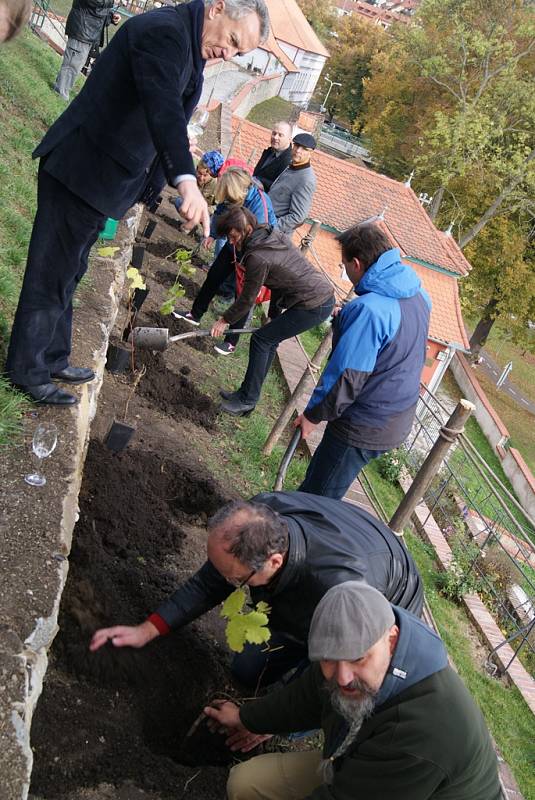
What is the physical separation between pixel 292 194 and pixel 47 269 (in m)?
4.51

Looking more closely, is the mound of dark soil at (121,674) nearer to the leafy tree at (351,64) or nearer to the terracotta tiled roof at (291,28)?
the terracotta tiled roof at (291,28)

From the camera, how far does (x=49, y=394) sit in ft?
10.5

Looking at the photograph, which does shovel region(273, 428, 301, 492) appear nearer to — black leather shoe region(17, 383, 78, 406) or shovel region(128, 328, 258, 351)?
shovel region(128, 328, 258, 351)

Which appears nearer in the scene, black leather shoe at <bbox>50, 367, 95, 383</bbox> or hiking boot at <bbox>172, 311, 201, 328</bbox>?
black leather shoe at <bbox>50, 367, 95, 383</bbox>

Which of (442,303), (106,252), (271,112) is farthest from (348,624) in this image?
(271,112)

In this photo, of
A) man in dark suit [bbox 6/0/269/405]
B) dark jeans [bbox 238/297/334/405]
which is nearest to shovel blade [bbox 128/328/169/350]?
dark jeans [bbox 238/297/334/405]

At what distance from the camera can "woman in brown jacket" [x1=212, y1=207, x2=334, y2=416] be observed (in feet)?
17.6

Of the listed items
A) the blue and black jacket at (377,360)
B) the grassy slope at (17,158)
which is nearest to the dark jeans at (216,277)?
the grassy slope at (17,158)

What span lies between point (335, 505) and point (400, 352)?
3.52 ft

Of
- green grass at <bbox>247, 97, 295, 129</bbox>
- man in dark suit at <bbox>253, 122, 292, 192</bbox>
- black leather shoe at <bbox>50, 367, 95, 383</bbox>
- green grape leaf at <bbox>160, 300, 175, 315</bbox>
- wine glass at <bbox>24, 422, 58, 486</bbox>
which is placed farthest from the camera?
green grass at <bbox>247, 97, 295, 129</bbox>

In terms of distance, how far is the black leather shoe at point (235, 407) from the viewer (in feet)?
19.6

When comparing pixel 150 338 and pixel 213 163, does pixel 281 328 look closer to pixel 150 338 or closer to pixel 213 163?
pixel 150 338

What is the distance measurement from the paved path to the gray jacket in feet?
96.1

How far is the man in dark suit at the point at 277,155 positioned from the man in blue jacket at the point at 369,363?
13.0 ft
